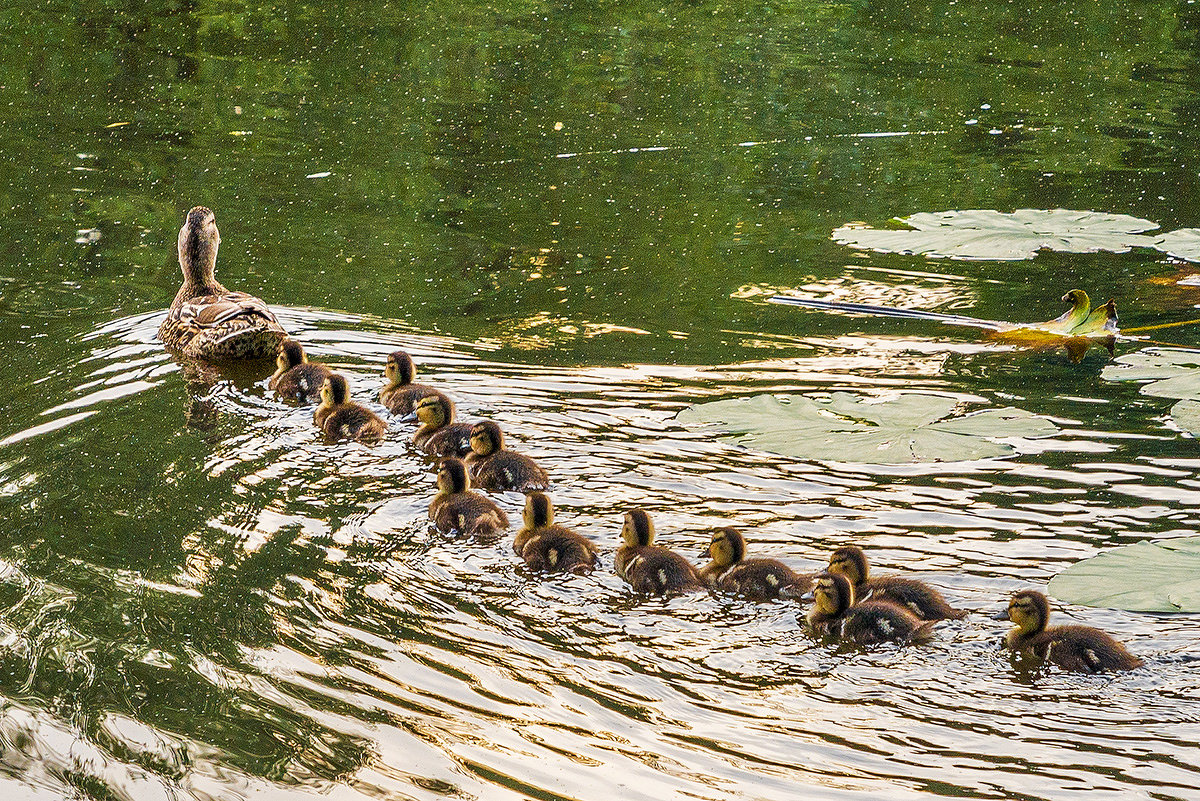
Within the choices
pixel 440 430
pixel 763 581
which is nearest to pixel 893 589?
pixel 763 581

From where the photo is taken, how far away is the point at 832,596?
386 centimetres

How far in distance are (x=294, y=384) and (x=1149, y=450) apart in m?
3.24

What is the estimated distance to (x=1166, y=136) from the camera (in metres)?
9.95

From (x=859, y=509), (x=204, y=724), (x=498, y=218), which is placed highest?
(x=498, y=218)

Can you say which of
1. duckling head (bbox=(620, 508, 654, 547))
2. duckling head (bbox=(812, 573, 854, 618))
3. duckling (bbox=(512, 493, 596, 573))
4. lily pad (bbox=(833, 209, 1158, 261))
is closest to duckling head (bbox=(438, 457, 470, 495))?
duckling (bbox=(512, 493, 596, 573))

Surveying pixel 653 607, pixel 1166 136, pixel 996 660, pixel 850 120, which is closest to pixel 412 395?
pixel 653 607

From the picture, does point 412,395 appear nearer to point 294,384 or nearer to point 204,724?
point 294,384

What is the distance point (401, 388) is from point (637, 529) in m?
1.68

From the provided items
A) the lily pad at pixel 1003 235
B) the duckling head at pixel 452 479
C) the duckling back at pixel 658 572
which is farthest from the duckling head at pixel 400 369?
the lily pad at pixel 1003 235

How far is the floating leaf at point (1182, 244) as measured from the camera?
22.0 ft

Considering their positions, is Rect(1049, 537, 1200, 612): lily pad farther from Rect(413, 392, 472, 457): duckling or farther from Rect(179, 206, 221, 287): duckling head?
Rect(179, 206, 221, 287): duckling head

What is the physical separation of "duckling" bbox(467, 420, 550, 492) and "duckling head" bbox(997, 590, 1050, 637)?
1.71 m

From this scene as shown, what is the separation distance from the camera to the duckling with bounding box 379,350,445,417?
5.54 metres

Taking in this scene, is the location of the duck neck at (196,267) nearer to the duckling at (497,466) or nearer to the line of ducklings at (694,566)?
the line of ducklings at (694,566)
